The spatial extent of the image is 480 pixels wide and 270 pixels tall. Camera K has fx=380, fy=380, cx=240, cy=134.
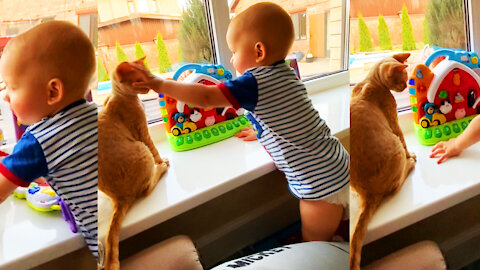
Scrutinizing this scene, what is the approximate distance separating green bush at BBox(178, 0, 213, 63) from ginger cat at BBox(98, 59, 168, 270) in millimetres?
63

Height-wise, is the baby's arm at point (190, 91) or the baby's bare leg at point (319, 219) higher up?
the baby's arm at point (190, 91)

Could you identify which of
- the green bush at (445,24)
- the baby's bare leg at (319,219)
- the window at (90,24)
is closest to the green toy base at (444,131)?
the green bush at (445,24)

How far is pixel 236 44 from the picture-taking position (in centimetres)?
35

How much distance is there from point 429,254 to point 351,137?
0.63 ft

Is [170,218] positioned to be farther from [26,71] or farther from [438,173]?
[438,173]

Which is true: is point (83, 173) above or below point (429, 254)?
above

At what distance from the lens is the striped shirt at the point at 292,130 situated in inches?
13.6

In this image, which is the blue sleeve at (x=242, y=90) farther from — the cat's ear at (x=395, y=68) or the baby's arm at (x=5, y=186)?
the baby's arm at (x=5, y=186)

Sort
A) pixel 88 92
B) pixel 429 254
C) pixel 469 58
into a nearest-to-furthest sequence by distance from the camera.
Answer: pixel 88 92 < pixel 429 254 < pixel 469 58

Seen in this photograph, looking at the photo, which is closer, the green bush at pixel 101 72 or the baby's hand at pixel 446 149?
the green bush at pixel 101 72

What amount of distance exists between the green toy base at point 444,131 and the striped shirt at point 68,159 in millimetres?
420

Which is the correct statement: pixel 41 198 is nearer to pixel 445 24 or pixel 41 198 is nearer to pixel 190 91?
pixel 190 91

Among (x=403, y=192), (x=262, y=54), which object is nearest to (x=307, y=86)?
(x=262, y=54)

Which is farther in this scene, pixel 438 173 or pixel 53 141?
pixel 438 173
